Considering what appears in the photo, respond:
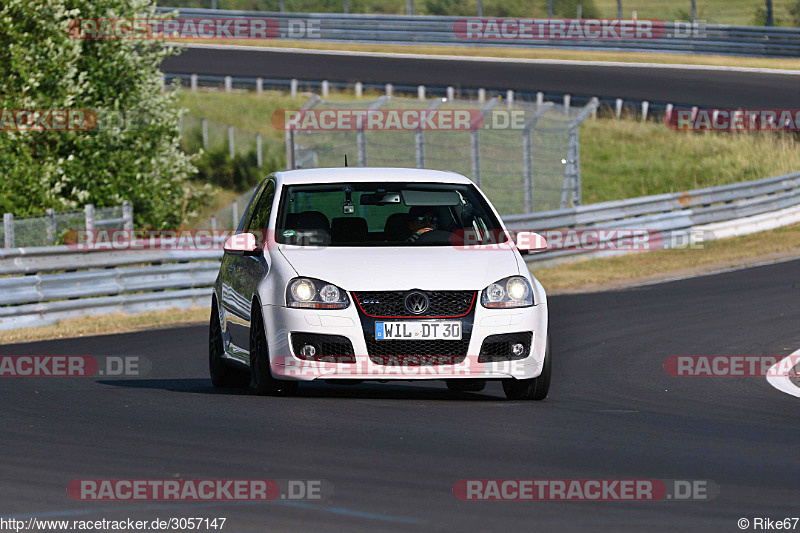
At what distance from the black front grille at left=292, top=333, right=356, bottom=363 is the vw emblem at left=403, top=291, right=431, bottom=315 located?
45 centimetres

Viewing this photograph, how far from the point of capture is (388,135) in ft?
95.9

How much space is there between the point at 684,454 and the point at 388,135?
21.8 metres

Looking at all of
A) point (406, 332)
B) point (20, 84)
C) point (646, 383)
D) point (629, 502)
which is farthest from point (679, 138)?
point (629, 502)

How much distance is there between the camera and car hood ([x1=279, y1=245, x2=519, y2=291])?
9.66 m

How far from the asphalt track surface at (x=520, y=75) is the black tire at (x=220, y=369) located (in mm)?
29780

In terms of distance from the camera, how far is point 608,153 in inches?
1547

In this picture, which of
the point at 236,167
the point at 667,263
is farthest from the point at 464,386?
the point at 236,167

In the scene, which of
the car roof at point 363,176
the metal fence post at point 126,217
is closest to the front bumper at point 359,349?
the car roof at point 363,176

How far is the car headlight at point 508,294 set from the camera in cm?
979

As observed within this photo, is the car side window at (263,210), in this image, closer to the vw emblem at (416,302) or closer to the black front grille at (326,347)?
the black front grille at (326,347)

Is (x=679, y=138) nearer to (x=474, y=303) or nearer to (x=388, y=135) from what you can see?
(x=388, y=135)

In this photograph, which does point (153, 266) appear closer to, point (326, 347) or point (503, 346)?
point (326, 347)

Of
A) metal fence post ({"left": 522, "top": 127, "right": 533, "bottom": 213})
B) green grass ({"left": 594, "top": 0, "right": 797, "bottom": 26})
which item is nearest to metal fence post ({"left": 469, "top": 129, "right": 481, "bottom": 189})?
metal fence post ({"left": 522, "top": 127, "right": 533, "bottom": 213})

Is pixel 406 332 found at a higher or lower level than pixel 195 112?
higher
